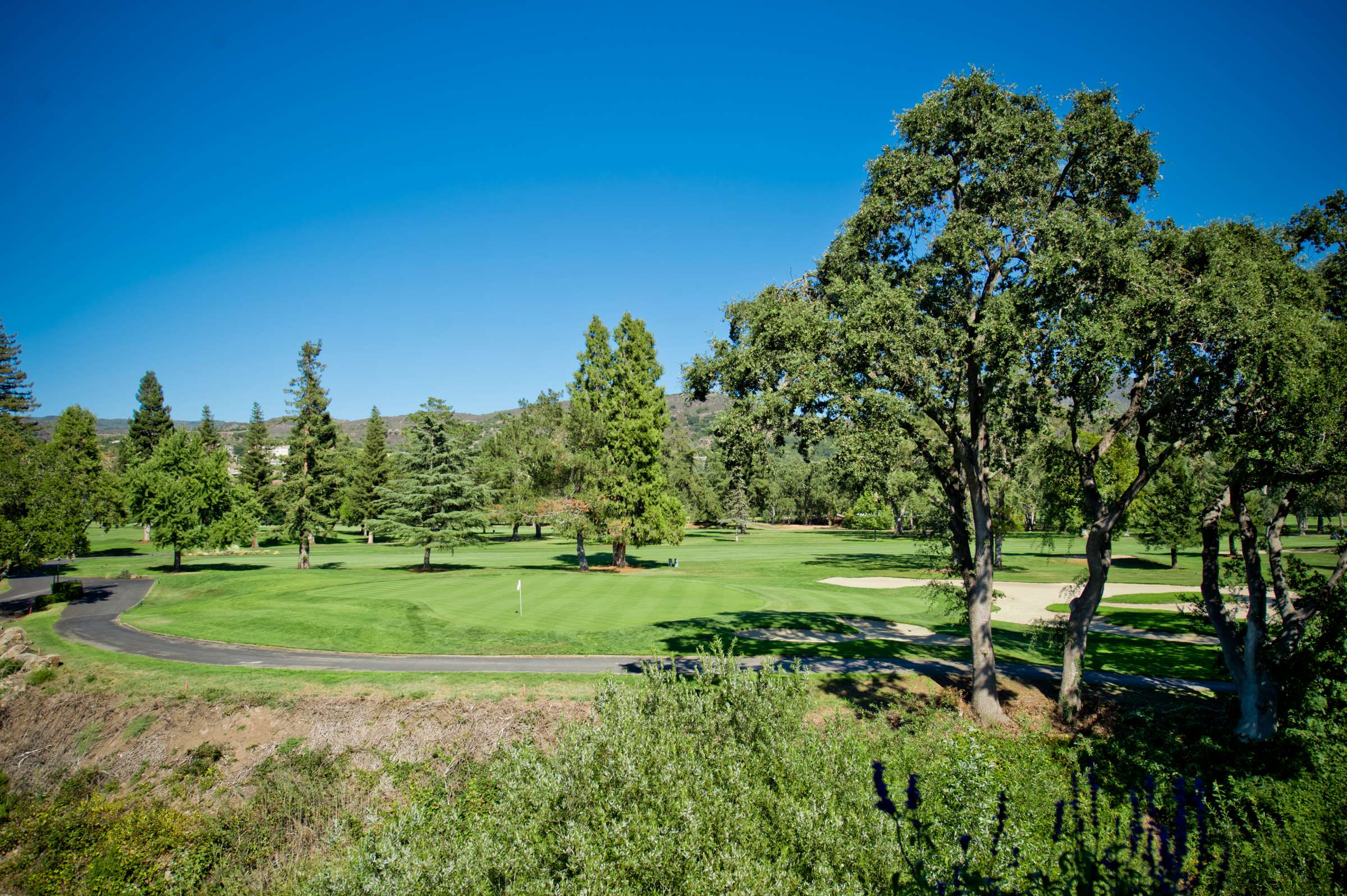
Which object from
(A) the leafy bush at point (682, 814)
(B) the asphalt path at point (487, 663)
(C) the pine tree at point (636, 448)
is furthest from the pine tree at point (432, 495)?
(A) the leafy bush at point (682, 814)

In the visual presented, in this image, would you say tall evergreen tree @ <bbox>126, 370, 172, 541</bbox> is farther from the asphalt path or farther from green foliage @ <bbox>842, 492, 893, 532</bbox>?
green foliage @ <bbox>842, 492, 893, 532</bbox>

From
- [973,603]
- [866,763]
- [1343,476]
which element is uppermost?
[1343,476]

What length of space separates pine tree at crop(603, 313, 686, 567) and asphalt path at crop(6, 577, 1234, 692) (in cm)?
2125

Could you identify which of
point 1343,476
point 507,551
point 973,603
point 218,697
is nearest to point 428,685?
point 218,697

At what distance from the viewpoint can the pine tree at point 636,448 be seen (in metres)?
41.3

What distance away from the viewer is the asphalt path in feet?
59.5

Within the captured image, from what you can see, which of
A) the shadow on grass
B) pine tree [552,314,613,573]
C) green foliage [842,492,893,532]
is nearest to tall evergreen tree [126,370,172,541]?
the shadow on grass

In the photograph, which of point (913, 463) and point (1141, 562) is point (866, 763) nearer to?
point (913, 463)

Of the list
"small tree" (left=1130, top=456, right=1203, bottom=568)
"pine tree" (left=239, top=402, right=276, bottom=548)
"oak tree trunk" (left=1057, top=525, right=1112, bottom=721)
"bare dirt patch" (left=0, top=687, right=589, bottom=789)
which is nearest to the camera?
"oak tree trunk" (left=1057, top=525, right=1112, bottom=721)

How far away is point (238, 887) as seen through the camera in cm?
1200

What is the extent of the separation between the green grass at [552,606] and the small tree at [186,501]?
2568 mm

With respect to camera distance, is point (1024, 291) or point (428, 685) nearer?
point (1024, 291)

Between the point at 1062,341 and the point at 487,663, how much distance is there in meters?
17.6

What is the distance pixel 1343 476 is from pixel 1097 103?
8.75 metres
